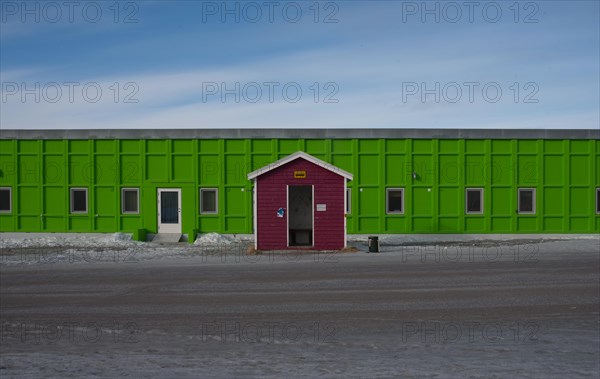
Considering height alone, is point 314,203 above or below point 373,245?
above

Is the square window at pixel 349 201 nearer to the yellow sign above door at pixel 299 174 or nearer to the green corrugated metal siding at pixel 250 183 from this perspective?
the green corrugated metal siding at pixel 250 183

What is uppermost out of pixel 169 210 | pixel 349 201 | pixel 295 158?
pixel 295 158

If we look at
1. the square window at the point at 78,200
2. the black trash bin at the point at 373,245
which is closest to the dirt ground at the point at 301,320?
the black trash bin at the point at 373,245

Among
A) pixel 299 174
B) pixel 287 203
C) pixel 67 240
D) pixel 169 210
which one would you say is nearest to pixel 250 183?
pixel 169 210

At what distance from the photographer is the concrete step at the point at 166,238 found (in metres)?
29.9

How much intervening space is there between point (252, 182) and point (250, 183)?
0.15 metres

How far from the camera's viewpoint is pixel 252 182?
30.6 m

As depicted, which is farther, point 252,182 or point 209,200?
point 209,200

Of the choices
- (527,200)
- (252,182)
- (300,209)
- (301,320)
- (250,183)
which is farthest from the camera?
(527,200)

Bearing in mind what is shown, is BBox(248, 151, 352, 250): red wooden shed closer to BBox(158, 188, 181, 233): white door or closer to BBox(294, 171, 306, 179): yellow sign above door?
BBox(294, 171, 306, 179): yellow sign above door

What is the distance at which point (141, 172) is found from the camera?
30.9m

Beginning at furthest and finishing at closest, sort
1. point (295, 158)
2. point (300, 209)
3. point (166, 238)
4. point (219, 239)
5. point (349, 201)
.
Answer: point (349, 201) → point (166, 238) → point (219, 239) → point (300, 209) → point (295, 158)

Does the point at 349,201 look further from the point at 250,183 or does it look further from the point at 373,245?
the point at 373,245

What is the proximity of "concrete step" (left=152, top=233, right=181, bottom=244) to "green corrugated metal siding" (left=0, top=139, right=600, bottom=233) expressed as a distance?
1.60 feet
